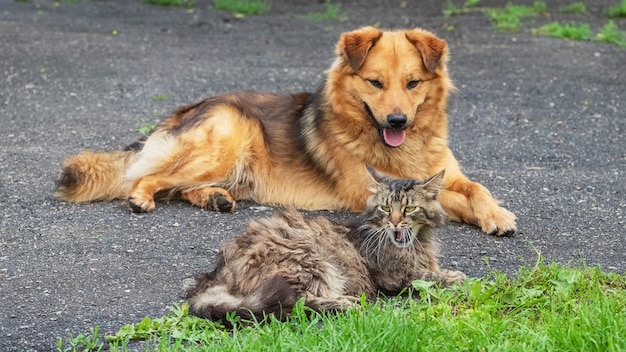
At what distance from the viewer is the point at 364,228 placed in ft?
18.1

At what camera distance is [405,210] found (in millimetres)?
5426

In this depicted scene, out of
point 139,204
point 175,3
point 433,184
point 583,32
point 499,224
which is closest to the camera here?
point 433,184

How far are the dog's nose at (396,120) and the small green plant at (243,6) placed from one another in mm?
9245

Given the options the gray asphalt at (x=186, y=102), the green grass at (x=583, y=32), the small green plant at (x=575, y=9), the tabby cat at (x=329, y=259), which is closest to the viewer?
the tabby cat at (x=329, y=259)

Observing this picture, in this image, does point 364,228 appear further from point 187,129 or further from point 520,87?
point 520,87

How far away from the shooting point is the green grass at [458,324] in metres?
4.26

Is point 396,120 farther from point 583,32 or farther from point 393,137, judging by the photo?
point 583,32

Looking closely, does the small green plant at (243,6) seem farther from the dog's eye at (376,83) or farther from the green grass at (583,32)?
the dog's eye at (376,83)

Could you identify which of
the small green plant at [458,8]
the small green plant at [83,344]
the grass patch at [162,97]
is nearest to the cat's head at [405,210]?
the small green plant at [83,344]

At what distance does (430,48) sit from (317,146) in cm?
117

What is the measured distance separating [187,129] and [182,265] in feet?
6.41

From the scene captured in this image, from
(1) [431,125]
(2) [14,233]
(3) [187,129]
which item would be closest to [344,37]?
(1) [431,125]

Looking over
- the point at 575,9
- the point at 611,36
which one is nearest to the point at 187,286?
the point at 611,36

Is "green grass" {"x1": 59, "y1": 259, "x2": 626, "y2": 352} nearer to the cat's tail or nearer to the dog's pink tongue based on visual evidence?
the cat's tail
